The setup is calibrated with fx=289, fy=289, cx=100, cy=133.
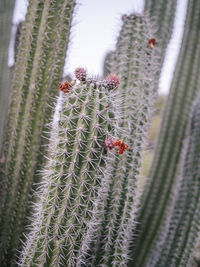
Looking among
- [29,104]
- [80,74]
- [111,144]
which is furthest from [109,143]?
[29,104]

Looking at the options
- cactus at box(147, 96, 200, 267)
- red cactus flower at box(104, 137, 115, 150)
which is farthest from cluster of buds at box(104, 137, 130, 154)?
cactus at box(147, 96, 200, 267)

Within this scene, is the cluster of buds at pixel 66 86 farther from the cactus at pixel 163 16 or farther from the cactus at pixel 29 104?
the cactus at pixel 163 16

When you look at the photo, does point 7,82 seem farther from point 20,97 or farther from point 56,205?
point 56,205

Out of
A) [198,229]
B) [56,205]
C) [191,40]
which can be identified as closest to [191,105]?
[191,40]

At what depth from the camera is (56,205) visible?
5.26 ft

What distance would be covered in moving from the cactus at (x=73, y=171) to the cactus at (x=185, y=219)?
52.5 inches

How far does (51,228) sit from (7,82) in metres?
2.48

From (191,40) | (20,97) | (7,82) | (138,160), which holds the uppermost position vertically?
(191,40)

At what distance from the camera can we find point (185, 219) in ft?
8.86

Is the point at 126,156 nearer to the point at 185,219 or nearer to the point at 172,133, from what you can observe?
the point at 185,219

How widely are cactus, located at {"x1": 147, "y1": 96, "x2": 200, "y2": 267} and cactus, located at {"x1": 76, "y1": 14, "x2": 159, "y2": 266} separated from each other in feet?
2.24

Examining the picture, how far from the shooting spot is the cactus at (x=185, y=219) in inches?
103

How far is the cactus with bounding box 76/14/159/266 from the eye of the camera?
2.04m

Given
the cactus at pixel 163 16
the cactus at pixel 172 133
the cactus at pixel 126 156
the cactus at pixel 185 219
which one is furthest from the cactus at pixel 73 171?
the cactus at pixel 172 133
